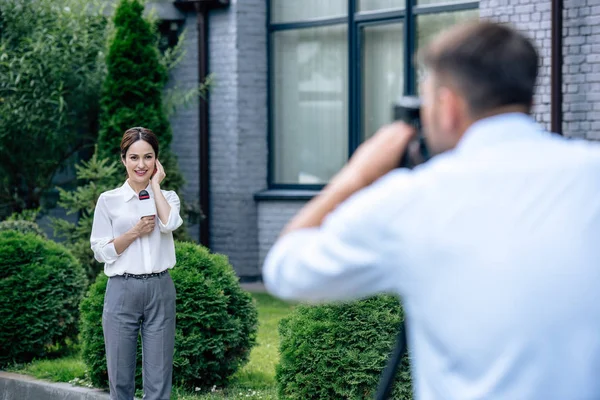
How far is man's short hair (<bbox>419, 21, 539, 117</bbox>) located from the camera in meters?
1.80

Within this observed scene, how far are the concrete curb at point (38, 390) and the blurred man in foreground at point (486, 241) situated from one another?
216 inches

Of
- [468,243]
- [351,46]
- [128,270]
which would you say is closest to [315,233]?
[468,243]

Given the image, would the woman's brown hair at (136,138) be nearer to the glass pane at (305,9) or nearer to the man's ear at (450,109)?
the man's ear at (450,109)

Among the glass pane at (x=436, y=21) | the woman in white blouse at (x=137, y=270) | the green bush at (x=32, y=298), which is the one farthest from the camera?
the glass pane at (x=436, y=21)

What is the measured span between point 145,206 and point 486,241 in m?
4.23

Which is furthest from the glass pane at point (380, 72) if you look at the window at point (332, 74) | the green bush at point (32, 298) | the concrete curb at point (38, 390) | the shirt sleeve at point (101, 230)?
the shirt sleeve at point (101, 230)

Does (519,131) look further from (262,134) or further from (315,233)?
(262,134)

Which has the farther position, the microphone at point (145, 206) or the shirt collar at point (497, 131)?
the microphone at point (145, 206)

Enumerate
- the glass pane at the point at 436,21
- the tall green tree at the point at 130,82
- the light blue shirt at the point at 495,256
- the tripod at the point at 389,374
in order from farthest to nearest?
1. the tall green tree at the point at 130,82
2. the glass pane at the point at 436,21
3. the tripod at the point at 389,374
4. the light blue shirt at the point at 495,256

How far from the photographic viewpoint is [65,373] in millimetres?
7699

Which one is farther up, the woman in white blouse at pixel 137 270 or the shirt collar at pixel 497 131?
the shirt collar at pixel 497 131

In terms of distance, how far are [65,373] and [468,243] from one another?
251 inches

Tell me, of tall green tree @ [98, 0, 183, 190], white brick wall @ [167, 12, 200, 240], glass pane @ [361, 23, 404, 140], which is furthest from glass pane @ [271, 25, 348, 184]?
tall green tree @ [98, 0, 183, 190]

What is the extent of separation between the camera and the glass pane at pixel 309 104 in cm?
1287
